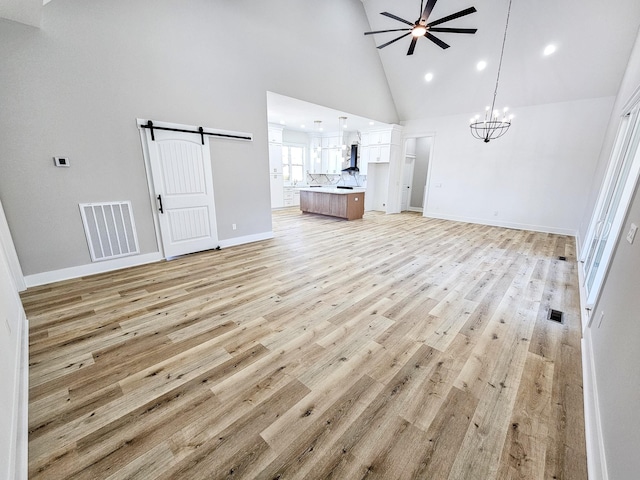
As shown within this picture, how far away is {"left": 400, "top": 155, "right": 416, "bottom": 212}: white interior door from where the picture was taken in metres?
8.96

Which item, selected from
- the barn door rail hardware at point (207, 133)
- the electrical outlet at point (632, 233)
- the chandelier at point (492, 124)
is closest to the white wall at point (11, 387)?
the barn door rail hardware at point (207, 133)

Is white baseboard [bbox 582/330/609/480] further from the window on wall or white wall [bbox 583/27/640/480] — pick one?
the window on wall

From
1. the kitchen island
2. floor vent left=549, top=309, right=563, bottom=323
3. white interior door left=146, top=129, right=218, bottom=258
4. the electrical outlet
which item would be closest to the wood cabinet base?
the kitchen island

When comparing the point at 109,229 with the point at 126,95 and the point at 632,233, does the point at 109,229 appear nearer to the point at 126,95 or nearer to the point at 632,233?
the point at 126,95

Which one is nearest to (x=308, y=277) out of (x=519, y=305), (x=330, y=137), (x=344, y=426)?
(x=344, y=426)

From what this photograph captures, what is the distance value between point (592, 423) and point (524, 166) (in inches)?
266

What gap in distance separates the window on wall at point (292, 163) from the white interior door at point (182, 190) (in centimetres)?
532

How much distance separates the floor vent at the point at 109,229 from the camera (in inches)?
131

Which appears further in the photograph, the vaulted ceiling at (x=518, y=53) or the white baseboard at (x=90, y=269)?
the vaulted ceiling at (x=518, y=53)

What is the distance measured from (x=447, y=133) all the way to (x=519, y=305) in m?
6.22

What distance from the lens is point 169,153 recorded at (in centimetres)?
380

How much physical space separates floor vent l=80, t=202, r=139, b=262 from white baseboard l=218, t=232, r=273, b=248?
4.47ft

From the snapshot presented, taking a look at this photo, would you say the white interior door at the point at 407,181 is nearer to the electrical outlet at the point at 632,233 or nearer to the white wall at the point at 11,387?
the electrical outlet at the point at 632,233

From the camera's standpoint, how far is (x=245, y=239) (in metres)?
4.99
